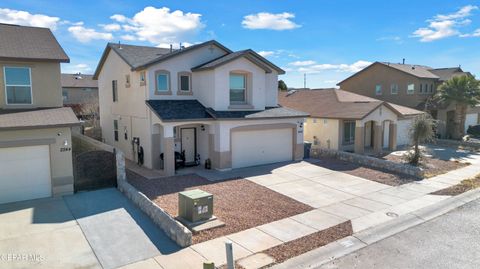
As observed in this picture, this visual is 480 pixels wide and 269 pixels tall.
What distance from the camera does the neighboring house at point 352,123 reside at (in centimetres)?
2434

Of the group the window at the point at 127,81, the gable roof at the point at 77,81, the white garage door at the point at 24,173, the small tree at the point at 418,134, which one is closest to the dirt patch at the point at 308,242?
the white garage door at the point at 24,173

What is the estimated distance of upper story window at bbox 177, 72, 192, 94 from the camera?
19.6 metres

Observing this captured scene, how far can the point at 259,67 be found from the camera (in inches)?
808

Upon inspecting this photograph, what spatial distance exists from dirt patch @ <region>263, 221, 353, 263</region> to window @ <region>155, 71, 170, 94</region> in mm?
12191

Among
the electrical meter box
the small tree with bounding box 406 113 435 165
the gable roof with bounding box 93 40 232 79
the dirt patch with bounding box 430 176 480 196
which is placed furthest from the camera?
the small tree with bounding box 406 113 435 165

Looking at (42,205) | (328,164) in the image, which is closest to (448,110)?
(328,164)

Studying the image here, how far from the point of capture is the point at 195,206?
1082cm

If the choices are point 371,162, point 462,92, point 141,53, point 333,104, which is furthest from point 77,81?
point 462,92

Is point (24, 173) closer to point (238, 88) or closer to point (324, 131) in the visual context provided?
point (238, 88)

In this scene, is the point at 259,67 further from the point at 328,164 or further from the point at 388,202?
the point at 388,202

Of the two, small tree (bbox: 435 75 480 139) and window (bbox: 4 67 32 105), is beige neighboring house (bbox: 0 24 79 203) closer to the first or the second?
window (bbox: 4 67 32 105)

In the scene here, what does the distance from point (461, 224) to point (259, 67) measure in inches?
521

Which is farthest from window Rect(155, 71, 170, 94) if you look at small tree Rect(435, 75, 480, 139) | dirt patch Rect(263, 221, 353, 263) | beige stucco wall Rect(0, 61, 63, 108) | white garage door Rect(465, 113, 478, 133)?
white garage door Rect(465, 113, 478, 133)

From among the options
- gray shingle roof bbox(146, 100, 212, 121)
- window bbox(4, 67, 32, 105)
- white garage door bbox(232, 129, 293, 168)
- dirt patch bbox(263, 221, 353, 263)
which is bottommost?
dirt patch bbox(263, 221, 353, 263)
